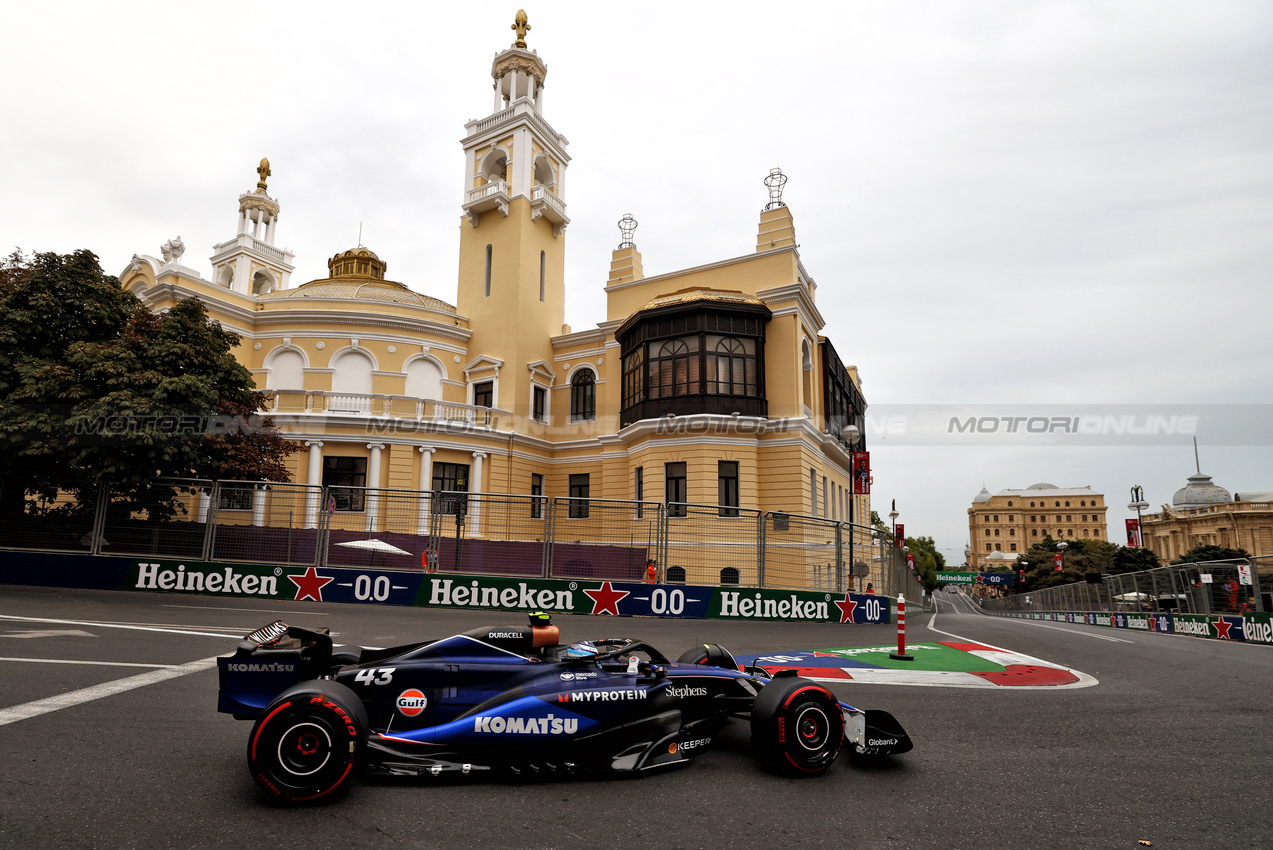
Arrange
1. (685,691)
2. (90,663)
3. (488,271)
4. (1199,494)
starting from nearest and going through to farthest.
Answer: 1. (685,691)
2. (90,663)
3. (488,271)
4. (1199,494)

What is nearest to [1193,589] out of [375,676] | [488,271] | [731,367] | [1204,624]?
[1204,624]

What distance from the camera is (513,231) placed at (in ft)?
114

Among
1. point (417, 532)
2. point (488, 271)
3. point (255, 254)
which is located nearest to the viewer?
point (417, 532)

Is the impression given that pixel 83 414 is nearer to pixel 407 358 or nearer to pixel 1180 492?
pixel 407 358

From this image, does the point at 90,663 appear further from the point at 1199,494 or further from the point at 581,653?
the point at 1199,494

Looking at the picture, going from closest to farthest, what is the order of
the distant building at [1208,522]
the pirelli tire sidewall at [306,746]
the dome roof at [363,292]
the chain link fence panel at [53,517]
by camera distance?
the pirelli tire sidewall at [306,746] → the chain link fence panel at [53,517] → the dome roof at [363,292] → the distant building at [1208,522]

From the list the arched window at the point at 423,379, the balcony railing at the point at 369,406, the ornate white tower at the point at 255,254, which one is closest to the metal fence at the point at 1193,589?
the balcony railing at the point at 369,406

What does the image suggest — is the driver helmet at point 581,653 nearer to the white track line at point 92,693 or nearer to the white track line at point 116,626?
the white track line at point 92,693

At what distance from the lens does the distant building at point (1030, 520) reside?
16025 centimetres

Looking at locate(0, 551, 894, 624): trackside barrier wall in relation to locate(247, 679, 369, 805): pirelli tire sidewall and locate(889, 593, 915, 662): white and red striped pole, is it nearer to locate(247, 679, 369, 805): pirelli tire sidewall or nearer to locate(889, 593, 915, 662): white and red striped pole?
locate(889, 593, 915, 662): white and red striped pole

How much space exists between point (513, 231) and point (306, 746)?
109ft

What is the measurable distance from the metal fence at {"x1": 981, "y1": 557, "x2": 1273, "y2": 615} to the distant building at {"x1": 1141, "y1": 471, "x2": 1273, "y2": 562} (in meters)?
80.9

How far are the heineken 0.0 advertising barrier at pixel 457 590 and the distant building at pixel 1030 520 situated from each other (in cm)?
16246

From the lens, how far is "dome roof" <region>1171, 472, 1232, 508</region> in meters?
108
